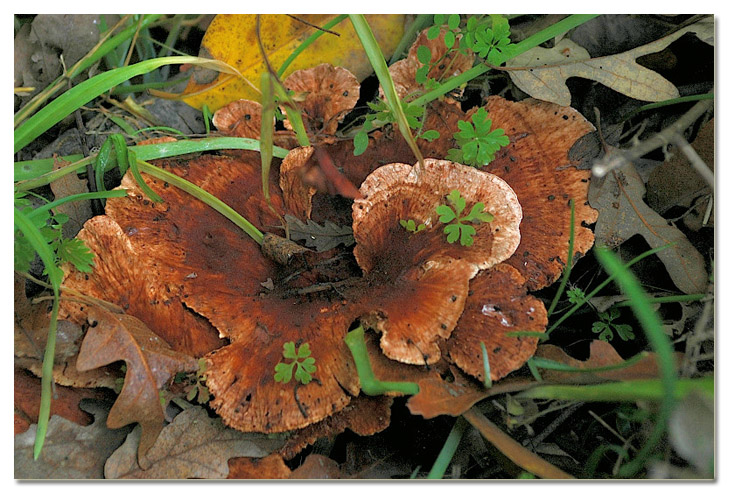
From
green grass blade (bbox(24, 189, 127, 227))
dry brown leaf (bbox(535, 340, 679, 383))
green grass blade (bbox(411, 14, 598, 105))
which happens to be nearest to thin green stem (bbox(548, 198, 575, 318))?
dry brown leaf (bbox(535, 340, 679, 383))

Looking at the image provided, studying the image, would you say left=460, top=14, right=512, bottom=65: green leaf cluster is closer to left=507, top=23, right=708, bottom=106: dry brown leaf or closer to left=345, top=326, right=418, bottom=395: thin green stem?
left=507, top=23, right=708, bottom=106: dry brown leaf

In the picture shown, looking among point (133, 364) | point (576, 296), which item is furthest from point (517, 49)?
point (133, 364)

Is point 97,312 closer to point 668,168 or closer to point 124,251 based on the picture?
point 124,251

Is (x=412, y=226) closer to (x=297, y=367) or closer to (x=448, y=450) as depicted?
(x=297, y=367)

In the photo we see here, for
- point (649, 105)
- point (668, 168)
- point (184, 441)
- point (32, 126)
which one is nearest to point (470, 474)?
point (184, 441)

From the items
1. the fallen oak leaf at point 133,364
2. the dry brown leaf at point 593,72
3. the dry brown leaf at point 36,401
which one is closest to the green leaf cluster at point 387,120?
the dry brown leaf at point 593,72

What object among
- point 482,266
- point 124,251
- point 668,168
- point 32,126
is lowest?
point 668,168
